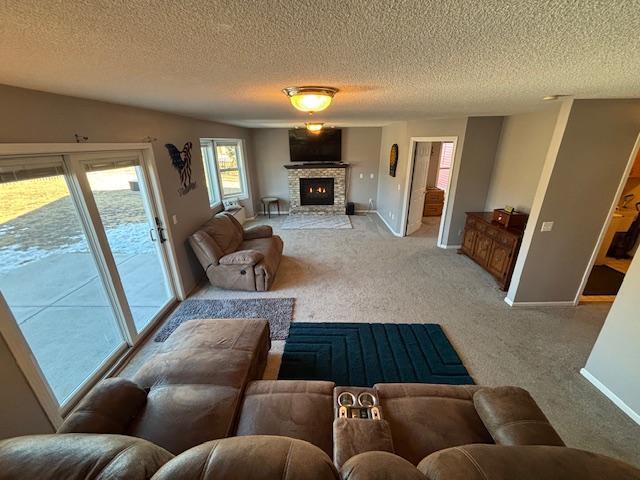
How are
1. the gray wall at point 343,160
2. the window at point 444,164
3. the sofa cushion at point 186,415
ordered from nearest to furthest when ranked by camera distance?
the sofa cushion at point 186,415
the gray wall at point 343,160
the window at point 444,164

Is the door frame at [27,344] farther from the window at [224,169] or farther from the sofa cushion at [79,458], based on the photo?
the window at [224,169]

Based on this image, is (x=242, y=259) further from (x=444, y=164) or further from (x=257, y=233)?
(x=444, y=164)

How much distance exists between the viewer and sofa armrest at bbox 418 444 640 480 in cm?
67

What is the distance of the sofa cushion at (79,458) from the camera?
0.61m

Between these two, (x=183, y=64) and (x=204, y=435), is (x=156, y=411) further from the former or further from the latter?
(x=183, y=64)

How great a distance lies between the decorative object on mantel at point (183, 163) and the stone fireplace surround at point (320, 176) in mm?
3585

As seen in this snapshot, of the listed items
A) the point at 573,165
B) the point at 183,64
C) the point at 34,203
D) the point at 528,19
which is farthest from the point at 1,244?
the point at 573,165

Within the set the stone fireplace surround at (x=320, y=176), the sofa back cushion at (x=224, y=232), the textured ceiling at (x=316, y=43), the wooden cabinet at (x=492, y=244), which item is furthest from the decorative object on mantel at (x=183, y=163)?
the wooden cabinet at (x=492, y=244)

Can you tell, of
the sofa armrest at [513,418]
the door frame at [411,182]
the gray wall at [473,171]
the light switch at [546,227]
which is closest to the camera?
the sofa armrest at [513,418]

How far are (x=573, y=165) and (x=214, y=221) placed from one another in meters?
4.63

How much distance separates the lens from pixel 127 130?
2586 millimetres

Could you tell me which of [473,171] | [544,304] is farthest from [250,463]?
[473,171]

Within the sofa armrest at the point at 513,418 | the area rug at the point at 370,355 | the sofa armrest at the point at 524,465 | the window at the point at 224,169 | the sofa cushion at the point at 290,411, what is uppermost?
the window at the point at 224,169

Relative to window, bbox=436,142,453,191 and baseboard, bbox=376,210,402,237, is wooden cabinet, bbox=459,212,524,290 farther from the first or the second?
window, bbox=436,142,453,191
